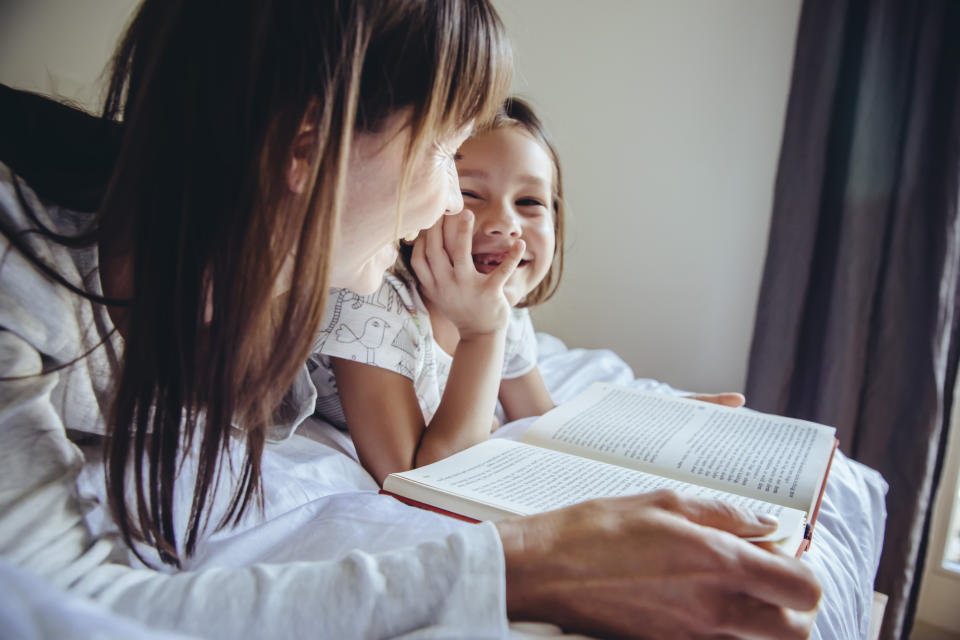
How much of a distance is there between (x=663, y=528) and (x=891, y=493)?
1.33 meters

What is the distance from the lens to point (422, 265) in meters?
0.82

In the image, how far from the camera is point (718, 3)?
1.68 m

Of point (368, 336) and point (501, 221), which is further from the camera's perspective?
point (501, 221)

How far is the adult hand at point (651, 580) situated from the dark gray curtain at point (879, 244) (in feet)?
4.10

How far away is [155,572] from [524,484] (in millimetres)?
304

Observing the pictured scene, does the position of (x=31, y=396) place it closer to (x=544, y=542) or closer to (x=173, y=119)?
(x=173, y=119)

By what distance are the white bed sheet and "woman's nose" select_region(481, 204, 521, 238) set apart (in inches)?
12.1

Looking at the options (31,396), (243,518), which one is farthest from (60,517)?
(243,518)

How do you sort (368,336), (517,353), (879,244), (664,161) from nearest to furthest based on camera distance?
1. (368,336)
2. (517,353)
3. (879,244)
4. (664,161)

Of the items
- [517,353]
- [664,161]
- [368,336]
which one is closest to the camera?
[368,336]

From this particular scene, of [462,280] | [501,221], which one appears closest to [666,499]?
[462,280]

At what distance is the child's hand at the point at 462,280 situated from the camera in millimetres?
780

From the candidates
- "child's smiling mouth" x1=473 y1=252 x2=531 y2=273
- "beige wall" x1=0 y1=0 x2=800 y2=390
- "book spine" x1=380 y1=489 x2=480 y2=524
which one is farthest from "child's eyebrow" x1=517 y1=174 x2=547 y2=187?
"beige wall" x1=0 y1=0 x2=800 y2=390

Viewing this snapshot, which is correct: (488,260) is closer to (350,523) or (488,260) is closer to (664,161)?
(350,523)
